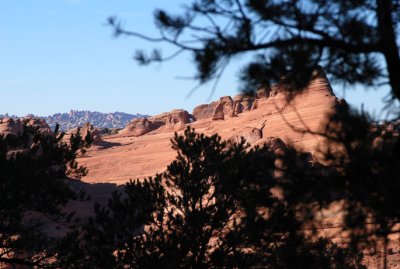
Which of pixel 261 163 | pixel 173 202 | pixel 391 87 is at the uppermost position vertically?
pixel 391 87

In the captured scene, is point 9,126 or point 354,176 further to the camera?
point 9,126

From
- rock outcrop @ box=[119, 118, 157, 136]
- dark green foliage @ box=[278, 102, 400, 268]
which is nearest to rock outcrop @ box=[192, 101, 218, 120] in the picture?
rock outcrop @ box=[119, 118, 157, 136]

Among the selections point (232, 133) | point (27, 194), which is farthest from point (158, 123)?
point (27, 194)

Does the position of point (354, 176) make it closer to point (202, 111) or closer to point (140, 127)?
point (140, 127)

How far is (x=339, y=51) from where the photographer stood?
19.4 feet

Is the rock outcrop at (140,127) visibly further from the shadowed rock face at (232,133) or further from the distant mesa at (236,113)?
the shadowed rock face at (232,133)

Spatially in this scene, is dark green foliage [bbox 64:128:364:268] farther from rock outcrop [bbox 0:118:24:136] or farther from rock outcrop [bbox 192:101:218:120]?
rock outcrop [bbox 192:101:218:120]

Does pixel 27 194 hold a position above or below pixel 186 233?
above

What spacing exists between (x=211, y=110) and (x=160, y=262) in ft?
275

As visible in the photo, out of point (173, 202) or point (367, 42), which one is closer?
point (367, 42)

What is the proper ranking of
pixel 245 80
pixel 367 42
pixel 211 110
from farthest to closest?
pixel 211 110 → pixel 245 80 → pixel 367 42

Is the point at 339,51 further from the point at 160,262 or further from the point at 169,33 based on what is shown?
the point at 160,262

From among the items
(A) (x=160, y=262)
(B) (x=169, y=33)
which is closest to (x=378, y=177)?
(B) (x=169, y=33)

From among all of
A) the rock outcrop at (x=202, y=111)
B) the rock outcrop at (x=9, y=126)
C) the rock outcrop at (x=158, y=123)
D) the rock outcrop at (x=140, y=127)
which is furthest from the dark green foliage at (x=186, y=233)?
the rock outcrop at (x=202, y=111)
